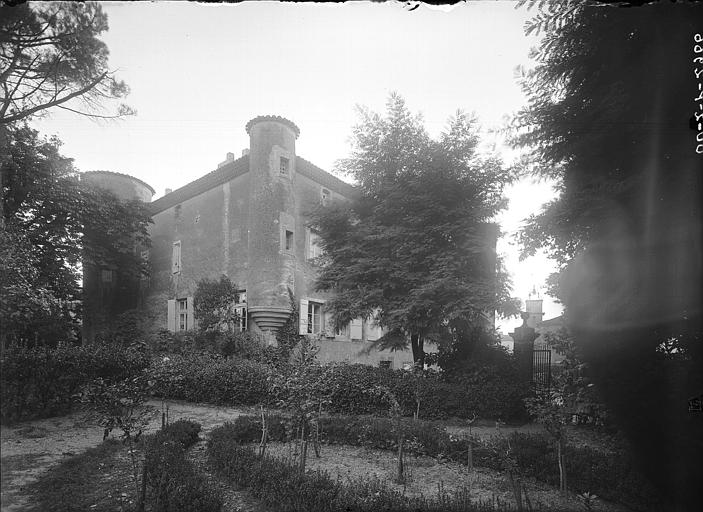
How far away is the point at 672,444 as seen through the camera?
4.36 m

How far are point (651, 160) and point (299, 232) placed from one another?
1250 cm

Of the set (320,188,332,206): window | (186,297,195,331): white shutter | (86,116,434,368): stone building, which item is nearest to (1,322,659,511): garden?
(86,116,434,368): stone building

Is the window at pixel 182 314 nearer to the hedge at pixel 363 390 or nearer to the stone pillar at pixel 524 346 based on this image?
the hedge at pixel 363 390

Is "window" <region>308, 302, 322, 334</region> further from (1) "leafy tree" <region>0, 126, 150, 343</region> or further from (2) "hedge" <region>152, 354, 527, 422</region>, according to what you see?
(1) "leafy tree" <region>0, 126, 150, 343</region>

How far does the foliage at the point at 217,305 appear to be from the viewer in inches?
554

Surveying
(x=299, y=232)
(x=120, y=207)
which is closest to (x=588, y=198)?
(x=299, y=232)

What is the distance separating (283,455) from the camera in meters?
5.62

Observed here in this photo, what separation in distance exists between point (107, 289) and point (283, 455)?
17819 mm

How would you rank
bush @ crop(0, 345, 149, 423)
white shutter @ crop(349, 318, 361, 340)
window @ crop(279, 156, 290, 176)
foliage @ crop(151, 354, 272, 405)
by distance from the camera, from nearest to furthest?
bush @ crop(0, 345, 149, 423)
foliage @ crop(151, 354, 272, 405)
window @ crop(279, 156, 290, 176)
white shutter @ crop(349, 318, 361, 340)

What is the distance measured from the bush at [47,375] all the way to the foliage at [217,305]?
5068 millimetres

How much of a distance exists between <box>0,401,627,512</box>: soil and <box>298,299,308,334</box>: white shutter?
682 cm

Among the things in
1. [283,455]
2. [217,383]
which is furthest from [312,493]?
[217,383]

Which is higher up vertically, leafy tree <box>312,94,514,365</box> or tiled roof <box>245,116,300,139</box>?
tiled roof <box>245,116,300,139</box>

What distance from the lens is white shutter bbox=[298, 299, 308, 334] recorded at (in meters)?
14.5
